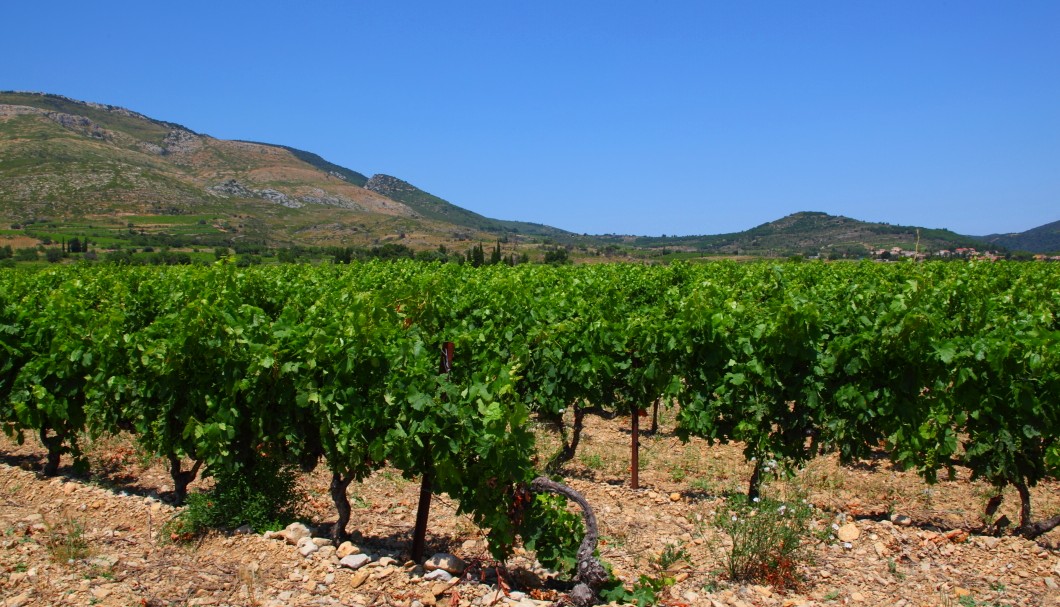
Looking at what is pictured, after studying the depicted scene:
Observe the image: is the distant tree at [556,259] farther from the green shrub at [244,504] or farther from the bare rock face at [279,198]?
the bare rock face at [279,198]

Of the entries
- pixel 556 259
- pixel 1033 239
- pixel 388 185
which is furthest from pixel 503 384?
pixel 388 185

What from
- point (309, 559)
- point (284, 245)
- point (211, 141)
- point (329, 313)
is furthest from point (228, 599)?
point (211, 141)

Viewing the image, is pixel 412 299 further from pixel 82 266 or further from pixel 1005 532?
pixel 82 266

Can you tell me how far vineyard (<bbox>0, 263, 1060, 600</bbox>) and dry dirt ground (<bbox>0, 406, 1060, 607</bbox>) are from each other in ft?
1.25

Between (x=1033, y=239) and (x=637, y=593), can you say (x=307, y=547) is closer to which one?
(x=637, y=593)

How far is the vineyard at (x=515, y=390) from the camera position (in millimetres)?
4891

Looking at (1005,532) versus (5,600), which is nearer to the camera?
(5,600)

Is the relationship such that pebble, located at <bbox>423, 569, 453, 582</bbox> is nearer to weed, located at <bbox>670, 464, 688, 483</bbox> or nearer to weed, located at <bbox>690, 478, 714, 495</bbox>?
weed, located at <bbox>690, 478, 714, 495</bbox>

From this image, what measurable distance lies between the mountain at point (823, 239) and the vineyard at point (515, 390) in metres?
66.4

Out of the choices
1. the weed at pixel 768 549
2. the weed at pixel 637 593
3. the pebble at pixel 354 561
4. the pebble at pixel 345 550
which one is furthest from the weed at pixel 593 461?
the pebble at pixel 354 561

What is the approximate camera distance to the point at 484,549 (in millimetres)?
5727

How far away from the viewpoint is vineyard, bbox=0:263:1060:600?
4.89 meters

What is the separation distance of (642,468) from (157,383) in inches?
226

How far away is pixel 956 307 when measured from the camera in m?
10.6
